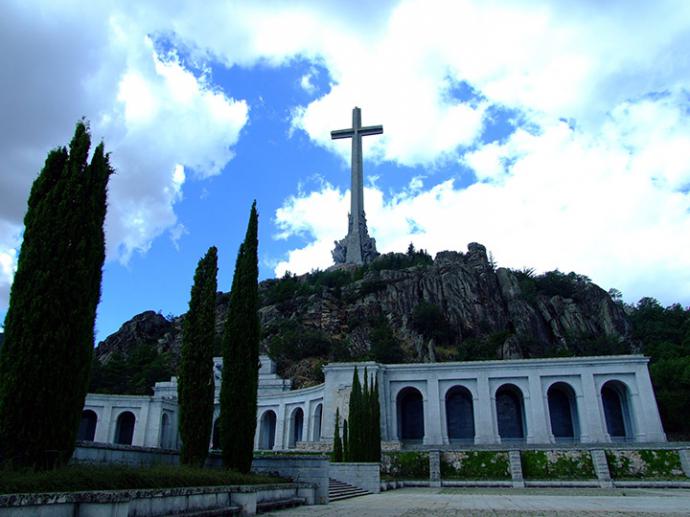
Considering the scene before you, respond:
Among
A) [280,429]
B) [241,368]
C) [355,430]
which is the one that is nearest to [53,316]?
[241,368]

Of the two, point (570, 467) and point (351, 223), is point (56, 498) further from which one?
point (351, 223)

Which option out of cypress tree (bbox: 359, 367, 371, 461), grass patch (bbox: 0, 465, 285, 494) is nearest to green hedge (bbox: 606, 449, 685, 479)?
cypress tree (bbox: 359, 367, 371, 461)

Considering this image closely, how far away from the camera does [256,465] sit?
1686 cm

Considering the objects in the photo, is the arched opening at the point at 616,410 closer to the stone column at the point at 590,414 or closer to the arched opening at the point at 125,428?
the stone column at the point at 590,414

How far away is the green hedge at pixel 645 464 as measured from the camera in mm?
25047

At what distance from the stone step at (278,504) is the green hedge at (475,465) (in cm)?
1441

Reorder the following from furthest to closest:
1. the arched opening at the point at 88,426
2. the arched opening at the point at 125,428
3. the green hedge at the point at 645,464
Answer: the arched opening at the point at 88,426, the arched opening at the point at 125,428, the green hedge at the point at 645,464

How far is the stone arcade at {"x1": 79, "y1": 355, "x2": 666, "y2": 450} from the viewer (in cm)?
3456

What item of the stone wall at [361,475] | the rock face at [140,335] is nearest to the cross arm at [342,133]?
the rock face at [140,335]

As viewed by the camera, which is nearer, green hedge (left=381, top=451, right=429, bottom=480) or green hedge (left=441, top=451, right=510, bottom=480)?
green hedge (left=441, top=451, right=510, bottom=480)

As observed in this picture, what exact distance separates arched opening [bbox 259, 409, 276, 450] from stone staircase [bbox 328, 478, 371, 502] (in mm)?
25371

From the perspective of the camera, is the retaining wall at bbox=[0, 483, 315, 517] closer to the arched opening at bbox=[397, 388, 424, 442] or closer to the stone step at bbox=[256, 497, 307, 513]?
the stone step at bbox=[256, 497, 307, 513]

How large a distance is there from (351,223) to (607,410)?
53.1 m

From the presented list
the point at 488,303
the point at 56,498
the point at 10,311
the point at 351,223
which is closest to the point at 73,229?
the point at 10,311
